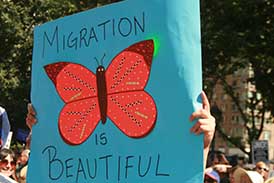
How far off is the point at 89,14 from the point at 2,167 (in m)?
3.52

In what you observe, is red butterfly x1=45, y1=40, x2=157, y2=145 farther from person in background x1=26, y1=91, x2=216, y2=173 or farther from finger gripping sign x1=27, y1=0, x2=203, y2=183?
person in background x1=26, y1=91, x2=216, y2=173

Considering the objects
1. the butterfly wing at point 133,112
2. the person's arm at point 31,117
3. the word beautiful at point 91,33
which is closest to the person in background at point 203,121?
the butterfly wing at point 133,112

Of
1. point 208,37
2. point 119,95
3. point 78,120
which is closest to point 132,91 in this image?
point 119,95

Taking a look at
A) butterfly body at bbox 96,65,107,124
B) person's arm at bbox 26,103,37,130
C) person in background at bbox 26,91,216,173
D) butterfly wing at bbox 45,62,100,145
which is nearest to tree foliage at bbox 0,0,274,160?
person's arm at bbox 26,103,37,130

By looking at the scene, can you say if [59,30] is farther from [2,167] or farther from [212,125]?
[2,167]

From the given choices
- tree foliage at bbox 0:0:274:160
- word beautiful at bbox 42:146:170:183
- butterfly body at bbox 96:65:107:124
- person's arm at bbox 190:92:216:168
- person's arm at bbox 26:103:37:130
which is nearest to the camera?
person's arm at bbox 190:92:216:168

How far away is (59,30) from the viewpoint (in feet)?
8.76

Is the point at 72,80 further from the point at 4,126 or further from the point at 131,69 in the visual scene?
the point at 4,126

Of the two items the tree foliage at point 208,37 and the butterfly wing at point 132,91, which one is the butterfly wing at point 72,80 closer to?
the butterfly wing at point 132,91

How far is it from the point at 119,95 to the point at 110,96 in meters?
0.04

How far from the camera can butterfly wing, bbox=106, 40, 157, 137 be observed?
232 cm

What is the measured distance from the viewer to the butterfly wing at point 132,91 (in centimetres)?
232

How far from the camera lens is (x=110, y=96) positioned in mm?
2410

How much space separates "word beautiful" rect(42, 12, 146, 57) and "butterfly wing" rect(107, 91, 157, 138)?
236 millimetres
